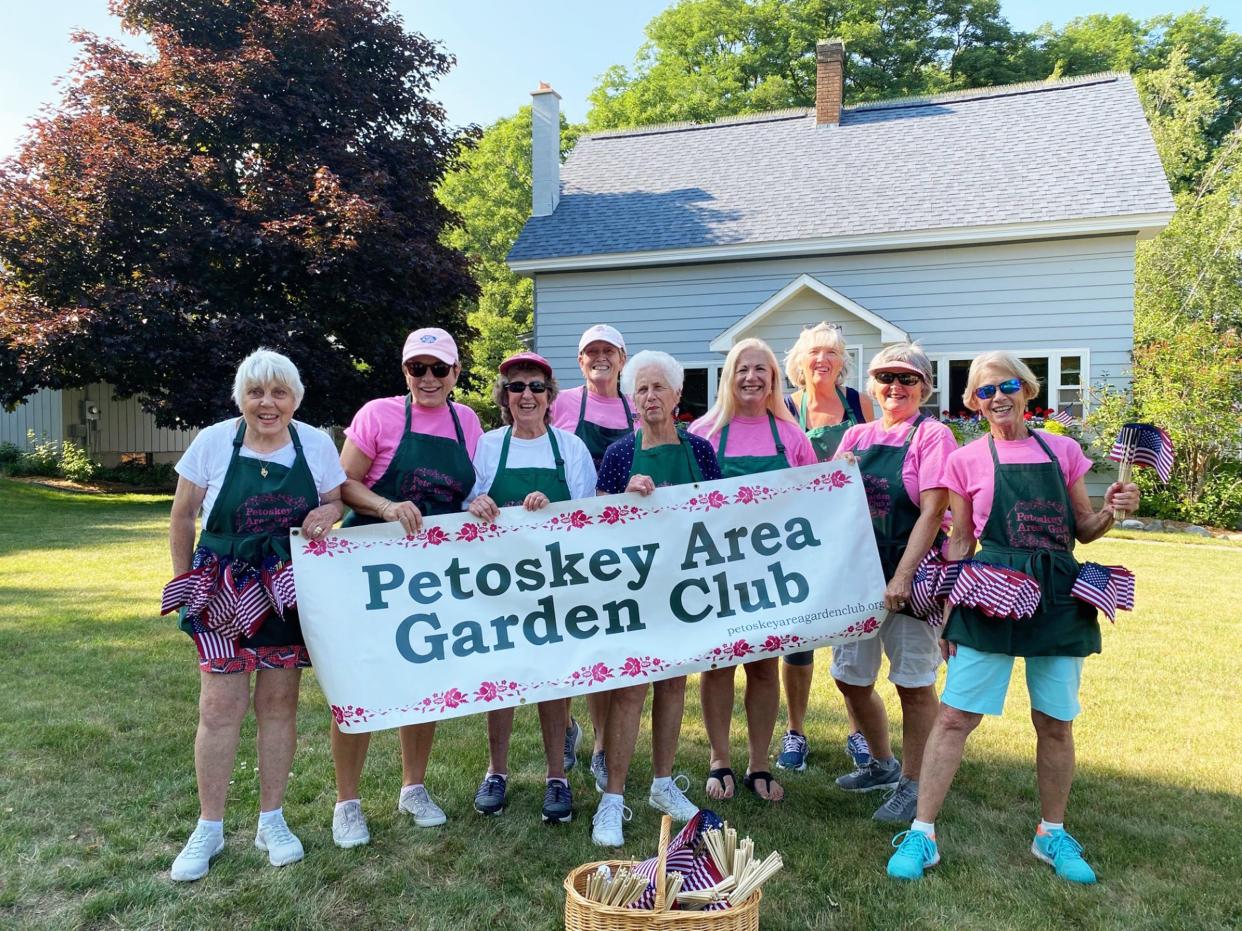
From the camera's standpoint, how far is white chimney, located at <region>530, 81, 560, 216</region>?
1688cm

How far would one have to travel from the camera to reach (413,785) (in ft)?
12.3

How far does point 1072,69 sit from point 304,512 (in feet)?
123

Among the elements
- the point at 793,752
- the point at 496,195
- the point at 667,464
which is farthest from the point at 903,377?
the point at 496,195

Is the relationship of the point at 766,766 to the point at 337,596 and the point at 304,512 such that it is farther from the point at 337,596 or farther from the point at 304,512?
the point at 304,512

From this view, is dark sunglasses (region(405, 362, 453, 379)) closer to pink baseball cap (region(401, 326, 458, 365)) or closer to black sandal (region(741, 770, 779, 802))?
pink baseball cap (region(401, 326, 458, 365))

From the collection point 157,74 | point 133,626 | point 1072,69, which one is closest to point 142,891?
point 133,626

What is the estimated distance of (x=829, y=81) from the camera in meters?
16.8

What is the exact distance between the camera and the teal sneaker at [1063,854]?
126 inches

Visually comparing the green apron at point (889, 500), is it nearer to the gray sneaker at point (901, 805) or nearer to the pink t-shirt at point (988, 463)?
the pink t-shirt at point (988, 463)

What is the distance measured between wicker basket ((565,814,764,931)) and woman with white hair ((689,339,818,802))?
1.30 m

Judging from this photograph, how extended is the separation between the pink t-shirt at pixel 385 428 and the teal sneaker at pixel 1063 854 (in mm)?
2862

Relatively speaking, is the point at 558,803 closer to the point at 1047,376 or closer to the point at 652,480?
the point at 652,480

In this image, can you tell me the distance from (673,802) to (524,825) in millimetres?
642

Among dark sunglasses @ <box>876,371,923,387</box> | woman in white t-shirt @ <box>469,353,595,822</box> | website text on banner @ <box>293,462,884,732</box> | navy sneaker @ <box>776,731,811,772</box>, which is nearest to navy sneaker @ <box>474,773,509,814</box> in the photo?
woman in white t-shirt @ <box>469,353,595,822</box>
